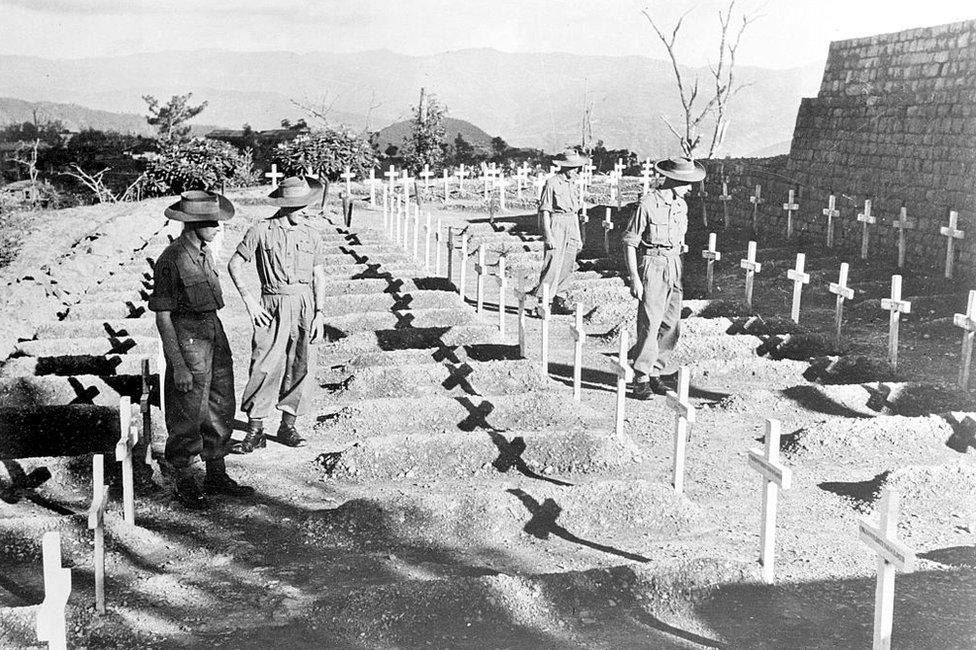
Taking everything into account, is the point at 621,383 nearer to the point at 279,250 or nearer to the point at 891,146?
the point at 279,250

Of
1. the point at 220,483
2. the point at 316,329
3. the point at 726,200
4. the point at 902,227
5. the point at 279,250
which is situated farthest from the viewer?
the point at 726,200

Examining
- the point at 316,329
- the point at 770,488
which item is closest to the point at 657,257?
the point at 316,329

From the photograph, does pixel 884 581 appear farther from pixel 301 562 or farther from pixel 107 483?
pixel 107 483

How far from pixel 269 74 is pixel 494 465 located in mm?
79207

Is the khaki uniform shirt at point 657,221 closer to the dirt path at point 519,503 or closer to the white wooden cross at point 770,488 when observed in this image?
the dirt path at point 519,503

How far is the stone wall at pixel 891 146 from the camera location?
15.5 meters

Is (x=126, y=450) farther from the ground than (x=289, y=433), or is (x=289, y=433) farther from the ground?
(x=126, y=450)

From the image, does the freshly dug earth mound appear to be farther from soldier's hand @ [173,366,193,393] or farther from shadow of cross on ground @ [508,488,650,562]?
soldier's hand @ [173,366,193,393]

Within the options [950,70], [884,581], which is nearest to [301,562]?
[884,581]

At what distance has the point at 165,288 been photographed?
6.67 metres

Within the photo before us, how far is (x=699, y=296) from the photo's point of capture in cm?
1570

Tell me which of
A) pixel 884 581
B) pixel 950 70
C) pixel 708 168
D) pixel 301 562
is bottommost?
pixel 301 562

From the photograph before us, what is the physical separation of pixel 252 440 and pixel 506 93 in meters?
109

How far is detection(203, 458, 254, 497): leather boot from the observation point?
23.1 ft
